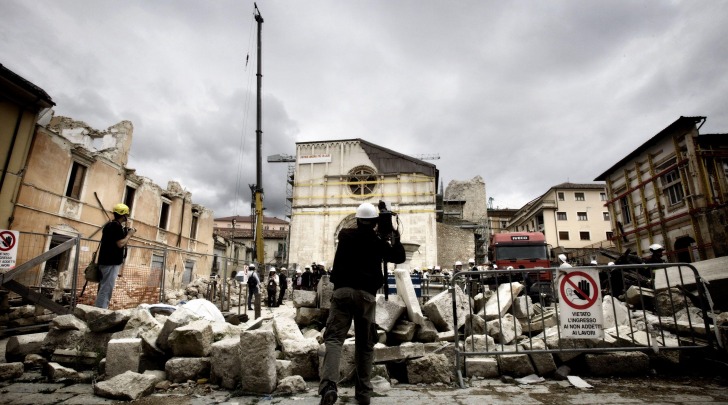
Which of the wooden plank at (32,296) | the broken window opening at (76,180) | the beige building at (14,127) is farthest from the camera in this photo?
the broken window opening at (76,180)

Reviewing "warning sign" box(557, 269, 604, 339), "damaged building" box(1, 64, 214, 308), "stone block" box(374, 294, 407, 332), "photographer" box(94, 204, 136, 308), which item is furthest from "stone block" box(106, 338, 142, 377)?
"warning sign" box(557, 269, 604, 339)

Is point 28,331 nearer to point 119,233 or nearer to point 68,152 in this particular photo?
point 119,233

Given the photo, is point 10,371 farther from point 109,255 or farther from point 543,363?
point 543,363

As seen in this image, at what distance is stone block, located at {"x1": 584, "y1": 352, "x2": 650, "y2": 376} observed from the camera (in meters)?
3.75

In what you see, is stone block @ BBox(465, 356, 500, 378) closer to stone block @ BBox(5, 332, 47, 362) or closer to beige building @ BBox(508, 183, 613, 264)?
stone block @ BBox(5, 332, 47, 362)

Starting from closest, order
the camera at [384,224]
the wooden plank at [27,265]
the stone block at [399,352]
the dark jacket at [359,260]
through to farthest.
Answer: the dark jacket at [359,260] < the camera at [384,224] < the stone block at [399,352] < the wooden plank at [27,265]

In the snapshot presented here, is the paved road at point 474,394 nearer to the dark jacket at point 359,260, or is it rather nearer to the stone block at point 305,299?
the dark jacket at point 359,260

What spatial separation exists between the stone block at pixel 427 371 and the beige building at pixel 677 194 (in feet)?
54.5

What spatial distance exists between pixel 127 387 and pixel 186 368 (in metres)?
0.58

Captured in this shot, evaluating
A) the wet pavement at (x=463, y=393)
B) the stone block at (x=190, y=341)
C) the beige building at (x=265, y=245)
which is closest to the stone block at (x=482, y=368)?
the wet pavement at (x=463, y=393)

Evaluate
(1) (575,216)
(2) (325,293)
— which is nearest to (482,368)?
(2) (325,293)

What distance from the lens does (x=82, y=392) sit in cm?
324

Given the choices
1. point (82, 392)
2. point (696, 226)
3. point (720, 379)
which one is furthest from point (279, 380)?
point (696, 226)

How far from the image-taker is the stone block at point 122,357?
11.6ft
